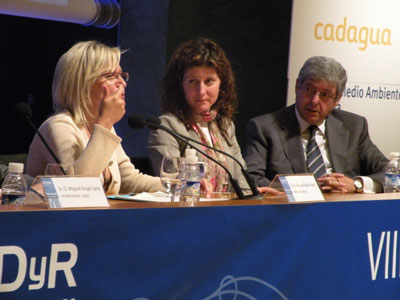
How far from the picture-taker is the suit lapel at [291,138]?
12.5 feet

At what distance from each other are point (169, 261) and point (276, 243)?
379 millimetres

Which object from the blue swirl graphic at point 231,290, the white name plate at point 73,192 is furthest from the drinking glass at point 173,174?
the white name plate at point 73,192

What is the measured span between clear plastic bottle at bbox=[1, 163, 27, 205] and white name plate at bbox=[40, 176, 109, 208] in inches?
12.2

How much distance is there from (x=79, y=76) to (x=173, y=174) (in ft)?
2.61

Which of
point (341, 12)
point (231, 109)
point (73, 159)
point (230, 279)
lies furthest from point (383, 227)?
point (341, 12)

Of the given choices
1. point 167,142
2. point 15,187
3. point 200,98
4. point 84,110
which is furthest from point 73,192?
point 200,98

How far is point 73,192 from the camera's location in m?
1.68

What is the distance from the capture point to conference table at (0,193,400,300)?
5.11 ft

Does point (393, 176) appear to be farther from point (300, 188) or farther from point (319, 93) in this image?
point (300, 188)

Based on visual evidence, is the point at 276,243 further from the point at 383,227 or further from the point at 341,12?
the point at 341,12

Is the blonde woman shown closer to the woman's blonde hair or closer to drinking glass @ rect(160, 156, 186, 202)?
the woman's blonde hair

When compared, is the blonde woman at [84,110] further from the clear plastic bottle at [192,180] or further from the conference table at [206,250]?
the conference table at [206,250]

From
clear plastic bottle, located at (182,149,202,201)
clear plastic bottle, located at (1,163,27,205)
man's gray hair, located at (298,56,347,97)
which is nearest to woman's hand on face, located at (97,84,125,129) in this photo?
clear plastic bottle, located at (182,149,202,201)

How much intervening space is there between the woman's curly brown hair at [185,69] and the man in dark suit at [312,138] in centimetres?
29
